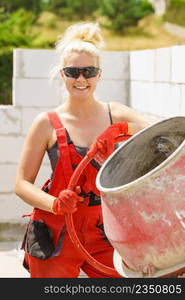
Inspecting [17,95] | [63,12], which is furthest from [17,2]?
[17,95]

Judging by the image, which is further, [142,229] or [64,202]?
[64,202]

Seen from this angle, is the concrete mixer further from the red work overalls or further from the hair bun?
the hair bun

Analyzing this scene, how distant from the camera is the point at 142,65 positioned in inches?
210

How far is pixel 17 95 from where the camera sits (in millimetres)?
5789

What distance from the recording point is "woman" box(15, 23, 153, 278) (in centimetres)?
312

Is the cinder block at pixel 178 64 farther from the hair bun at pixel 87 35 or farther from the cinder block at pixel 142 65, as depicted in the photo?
the hair bun at pixel 87 35

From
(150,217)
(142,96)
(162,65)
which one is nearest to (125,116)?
(150,217)

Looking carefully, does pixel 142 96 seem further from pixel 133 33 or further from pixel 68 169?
pixel 133 33

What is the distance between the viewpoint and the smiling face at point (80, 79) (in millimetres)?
3158

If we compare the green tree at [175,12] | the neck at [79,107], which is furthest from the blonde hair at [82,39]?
the green tree at [175,12]

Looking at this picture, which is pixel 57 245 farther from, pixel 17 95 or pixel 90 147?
pixel 17 95

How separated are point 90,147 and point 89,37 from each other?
0.52 metres

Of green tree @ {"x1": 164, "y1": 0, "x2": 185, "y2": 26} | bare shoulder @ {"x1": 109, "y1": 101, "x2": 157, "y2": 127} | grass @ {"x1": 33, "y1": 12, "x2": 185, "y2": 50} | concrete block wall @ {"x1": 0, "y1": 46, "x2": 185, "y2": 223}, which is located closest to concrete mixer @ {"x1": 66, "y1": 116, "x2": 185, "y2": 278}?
bare shoulder @ {"x1": 109, "y1": 101, "x2": 157, "y2": 127}

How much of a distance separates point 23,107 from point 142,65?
108cm
